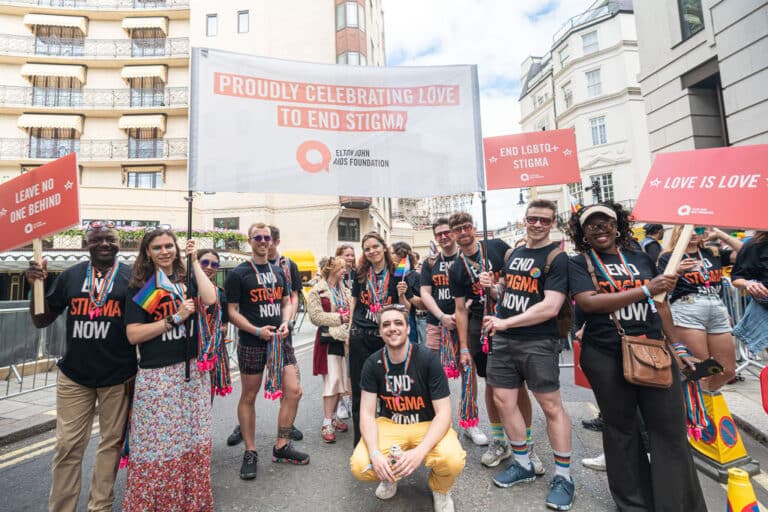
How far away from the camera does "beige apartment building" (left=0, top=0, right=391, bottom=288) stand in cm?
2661

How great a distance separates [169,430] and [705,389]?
4.30 metres

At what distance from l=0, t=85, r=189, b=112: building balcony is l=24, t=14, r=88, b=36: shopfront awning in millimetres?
4349

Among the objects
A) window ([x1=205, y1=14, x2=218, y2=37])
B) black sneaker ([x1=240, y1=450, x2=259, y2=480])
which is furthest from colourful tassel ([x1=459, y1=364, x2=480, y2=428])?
window ([x1=205, y1=14, x2=218, y2=37])

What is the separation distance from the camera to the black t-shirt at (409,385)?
10.2ft

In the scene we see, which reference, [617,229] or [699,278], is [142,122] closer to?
[617,229]

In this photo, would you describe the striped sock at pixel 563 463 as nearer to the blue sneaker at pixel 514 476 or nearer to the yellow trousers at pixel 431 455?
the blue sneaker at pixel 514 476

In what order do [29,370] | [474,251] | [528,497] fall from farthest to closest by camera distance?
[29,370] → [474,251] → [528,497]

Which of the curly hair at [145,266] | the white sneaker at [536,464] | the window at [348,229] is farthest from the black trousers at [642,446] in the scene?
the window at [348,229]

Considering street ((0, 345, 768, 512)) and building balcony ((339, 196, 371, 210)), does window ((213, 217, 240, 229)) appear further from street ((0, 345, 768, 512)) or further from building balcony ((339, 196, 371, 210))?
street ((0, 345, 768, 512))

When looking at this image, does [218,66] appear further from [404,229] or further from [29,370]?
[404,229]

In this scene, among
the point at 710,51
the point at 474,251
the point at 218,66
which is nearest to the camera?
the point at 218,66

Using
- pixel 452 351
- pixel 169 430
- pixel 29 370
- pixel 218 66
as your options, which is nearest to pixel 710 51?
pixel 452 351

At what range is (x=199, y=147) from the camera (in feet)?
11.4

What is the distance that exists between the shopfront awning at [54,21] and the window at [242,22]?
37.2 ft
